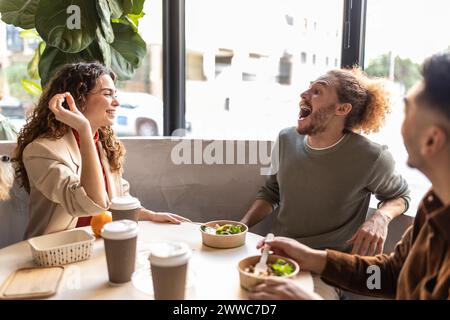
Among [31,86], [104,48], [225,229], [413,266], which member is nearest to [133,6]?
[104,48]

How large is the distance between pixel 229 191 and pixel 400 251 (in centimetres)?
133

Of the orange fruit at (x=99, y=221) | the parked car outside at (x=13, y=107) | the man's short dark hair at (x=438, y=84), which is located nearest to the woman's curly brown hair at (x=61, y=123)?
the orange fruit at (x=99, y=221)

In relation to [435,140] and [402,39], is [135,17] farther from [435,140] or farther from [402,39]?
[435,140]

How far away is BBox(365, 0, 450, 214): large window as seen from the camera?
2.53 metres

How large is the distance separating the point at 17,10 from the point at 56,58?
36 cm

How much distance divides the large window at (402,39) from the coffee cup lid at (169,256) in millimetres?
1736

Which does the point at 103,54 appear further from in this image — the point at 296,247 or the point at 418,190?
the point at 418,190

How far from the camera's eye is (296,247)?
52.6 inches

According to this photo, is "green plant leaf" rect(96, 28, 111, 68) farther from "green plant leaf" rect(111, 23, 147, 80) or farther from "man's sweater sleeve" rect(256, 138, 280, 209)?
"man's sweater sleeve" rect(256, 138, 280, 209)

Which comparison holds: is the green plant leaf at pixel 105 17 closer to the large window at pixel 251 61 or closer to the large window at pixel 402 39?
the large window at pixel 251 61

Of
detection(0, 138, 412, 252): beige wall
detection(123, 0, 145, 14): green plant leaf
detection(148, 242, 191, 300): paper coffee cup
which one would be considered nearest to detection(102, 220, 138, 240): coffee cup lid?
detection(148, 242, 191, 300): paper coffee cup

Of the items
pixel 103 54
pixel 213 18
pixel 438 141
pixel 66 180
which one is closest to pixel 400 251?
pixel 438 141

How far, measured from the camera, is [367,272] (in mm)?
1317
